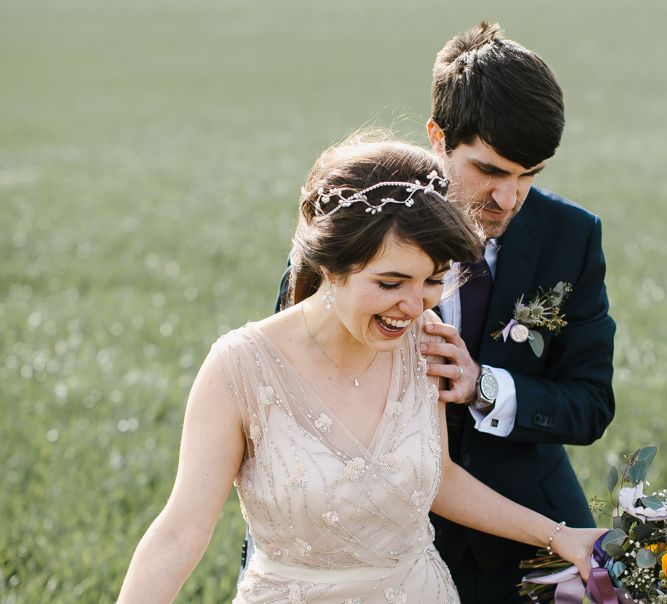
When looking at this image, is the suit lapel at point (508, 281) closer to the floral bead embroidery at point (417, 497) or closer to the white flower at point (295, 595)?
the floral bead embroidery at point (417, 497)

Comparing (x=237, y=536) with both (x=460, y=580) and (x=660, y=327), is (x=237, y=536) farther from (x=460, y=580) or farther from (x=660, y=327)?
(x=660, y=327)

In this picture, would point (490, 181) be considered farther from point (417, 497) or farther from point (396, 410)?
point (417, 497)

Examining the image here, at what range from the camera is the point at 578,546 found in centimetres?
351

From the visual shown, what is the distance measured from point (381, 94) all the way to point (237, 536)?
28775 mm

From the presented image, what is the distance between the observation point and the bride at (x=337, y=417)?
10.2ft

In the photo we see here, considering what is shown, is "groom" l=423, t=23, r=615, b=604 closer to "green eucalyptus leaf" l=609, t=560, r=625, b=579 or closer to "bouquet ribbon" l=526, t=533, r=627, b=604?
"bouquet ribbon" l=526, t=533, r=627, b=604

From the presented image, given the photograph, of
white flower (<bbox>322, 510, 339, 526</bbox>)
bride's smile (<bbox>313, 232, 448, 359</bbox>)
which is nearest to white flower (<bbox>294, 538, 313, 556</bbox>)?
white flower (<bbox>322, 510, 339, 526</bbox>)

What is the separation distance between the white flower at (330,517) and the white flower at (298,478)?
111 mm

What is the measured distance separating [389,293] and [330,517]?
2.27 feet

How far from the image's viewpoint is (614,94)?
3353 centimetres

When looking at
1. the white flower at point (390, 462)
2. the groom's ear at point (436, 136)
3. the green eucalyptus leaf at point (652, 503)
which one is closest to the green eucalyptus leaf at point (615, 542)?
the green eucalyptus leaf at point (652, 503)

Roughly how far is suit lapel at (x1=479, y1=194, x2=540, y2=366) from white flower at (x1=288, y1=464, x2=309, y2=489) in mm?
982

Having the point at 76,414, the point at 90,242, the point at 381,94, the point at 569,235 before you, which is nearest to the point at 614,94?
the point at 381,94

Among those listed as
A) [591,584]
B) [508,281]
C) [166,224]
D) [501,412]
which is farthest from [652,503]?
[166,224]
